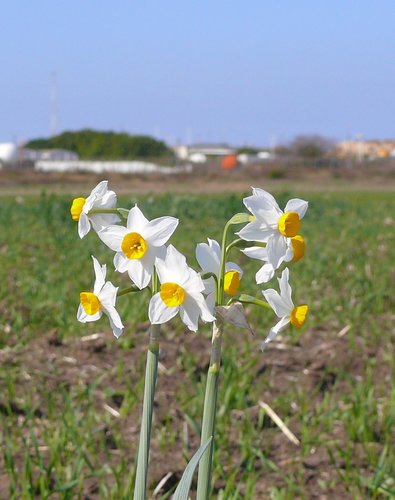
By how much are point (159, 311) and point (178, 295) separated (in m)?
0.04

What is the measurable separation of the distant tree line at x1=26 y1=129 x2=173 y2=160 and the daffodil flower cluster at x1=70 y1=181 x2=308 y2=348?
66.9 meters

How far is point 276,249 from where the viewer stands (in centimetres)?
152

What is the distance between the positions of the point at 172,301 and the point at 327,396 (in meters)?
2.31

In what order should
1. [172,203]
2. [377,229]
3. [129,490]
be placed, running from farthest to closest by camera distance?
[172,203], [377,229], [129,490]

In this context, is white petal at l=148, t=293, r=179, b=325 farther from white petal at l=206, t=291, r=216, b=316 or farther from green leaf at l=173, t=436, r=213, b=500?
green leaf at l=173, t=436, r=213, b=500

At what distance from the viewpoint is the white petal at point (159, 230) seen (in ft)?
4.91

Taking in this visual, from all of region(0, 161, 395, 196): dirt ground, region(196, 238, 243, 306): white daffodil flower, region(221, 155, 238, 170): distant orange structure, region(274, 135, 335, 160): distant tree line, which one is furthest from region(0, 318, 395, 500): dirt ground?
Result: region(274, 135, 335, 160): distant tree line

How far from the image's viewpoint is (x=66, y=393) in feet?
11.2

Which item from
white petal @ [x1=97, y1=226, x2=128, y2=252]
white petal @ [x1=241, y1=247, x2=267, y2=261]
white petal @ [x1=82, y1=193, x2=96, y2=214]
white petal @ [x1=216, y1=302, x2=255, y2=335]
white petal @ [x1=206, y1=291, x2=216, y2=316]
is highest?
white petal @ [x1=82, y1=193, x2=96, y2=214]

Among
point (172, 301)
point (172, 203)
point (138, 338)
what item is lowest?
point (172, 203)

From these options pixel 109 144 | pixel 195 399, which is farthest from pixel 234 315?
pixel 109 144

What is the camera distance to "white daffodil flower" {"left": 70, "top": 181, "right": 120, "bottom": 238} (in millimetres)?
1592

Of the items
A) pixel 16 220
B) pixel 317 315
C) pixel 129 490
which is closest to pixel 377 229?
pixel 16 220

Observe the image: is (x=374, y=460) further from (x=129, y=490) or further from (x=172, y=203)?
(x=172, y=203)
